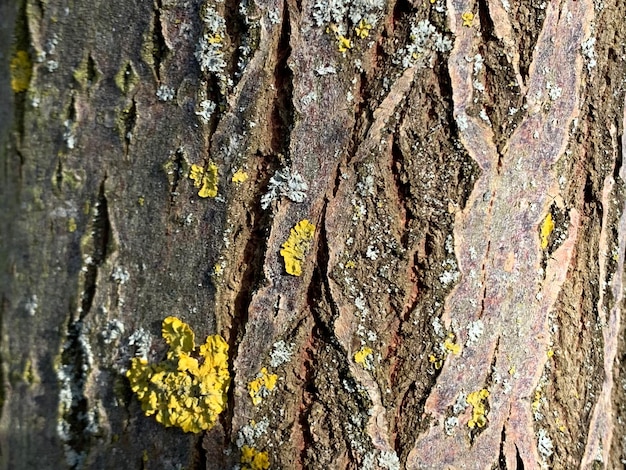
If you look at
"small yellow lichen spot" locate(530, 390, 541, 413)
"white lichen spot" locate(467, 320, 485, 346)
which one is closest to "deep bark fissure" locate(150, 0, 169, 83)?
"white lichen spot" locate(467, 320, 485, 346)

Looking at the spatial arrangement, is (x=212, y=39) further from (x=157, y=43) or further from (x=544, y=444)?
(x=544, y=444)

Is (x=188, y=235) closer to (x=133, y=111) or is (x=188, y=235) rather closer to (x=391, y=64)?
(x=133, y=111)

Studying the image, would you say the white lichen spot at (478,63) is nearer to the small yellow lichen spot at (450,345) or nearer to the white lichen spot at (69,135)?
the small yellow lichen spot at (450,345)

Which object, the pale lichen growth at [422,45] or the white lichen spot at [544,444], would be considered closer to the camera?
the pale lichen growth at [422,45]

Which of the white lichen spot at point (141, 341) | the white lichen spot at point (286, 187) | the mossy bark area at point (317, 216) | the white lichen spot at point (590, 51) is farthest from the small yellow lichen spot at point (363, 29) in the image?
the white lichen spot at point (141, 341)

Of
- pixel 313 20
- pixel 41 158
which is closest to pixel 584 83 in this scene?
pixel 313 20

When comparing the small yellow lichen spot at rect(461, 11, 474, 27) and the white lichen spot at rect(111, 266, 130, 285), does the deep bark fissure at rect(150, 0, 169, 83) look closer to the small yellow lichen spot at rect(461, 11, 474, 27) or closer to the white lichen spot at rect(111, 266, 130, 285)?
the white lichen spot at rect(111, 266, 130, 285)
